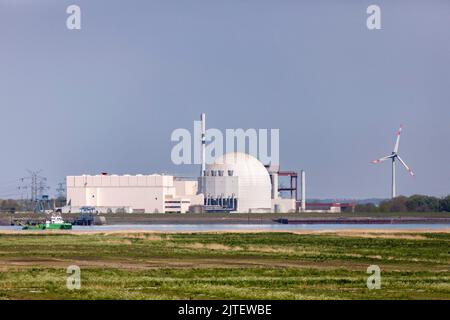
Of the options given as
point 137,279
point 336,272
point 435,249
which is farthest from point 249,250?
point 137,279

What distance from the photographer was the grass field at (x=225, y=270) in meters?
51.0

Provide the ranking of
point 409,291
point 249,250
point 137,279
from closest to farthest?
point 409,291, point 137,279, point 249,250

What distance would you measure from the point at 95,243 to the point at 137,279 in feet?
166

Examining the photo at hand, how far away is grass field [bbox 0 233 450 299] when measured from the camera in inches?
2007

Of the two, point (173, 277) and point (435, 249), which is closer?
point (173, 277)

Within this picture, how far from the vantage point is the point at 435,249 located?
94.6 meters

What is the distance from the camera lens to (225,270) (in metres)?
66.2
